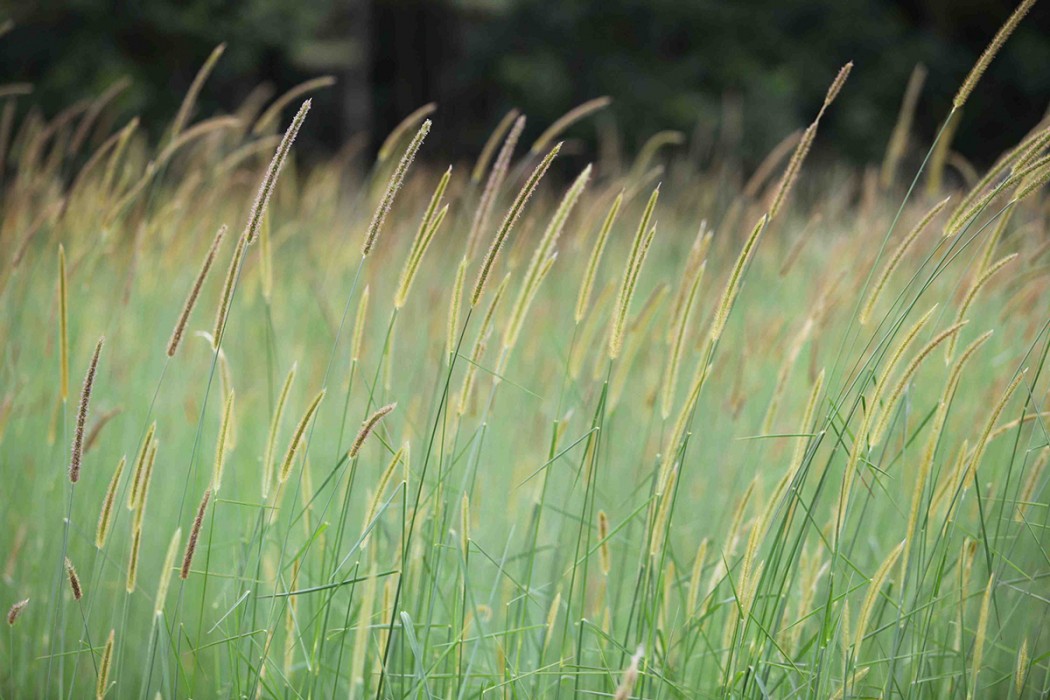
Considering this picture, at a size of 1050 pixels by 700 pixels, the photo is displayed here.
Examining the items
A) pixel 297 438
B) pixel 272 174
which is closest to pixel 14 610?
pixel 297 438

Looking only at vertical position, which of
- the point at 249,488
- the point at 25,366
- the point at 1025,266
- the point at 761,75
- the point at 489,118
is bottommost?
the point at 249,488

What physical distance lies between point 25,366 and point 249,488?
30.6 inches

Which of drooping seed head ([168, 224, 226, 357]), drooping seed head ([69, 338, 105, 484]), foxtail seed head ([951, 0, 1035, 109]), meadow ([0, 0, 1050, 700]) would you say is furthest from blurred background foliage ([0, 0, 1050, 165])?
drooping seed head ([69, 338, 105, 484])

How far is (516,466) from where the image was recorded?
6.86 feet

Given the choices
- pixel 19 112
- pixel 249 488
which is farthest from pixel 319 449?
pixel 19 112

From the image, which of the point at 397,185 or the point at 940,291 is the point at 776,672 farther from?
the point at 940,291

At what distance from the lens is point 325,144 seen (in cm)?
1393

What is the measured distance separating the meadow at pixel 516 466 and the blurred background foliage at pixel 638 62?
6.84 m

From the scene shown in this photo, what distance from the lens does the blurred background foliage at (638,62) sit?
954cm

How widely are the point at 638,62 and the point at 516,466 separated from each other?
10.5 m

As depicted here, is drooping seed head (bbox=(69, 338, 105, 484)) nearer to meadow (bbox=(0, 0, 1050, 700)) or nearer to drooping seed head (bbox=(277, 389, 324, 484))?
meadow (bbox=(0, 0, 1050, 700))

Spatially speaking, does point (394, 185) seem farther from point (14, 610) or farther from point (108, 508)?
point (14, 610)

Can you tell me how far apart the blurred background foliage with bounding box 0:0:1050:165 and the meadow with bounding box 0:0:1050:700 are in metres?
6.84

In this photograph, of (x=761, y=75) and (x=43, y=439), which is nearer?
(x=43, y=439)
